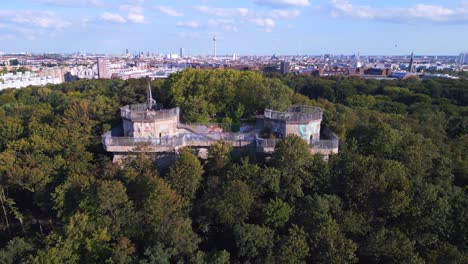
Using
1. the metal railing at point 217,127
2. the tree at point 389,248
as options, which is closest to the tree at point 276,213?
the tree at point 389,248

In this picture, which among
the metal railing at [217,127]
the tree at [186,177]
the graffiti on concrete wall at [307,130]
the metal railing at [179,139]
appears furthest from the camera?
the metal railing at [217,127]

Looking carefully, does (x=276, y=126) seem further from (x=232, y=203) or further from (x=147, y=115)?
(x=147, y=115)

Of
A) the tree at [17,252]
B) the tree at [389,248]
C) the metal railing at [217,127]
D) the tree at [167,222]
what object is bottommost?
the tree at [17,252]

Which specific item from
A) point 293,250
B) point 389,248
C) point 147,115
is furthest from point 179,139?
point 389,248

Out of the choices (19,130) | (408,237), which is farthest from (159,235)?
(19,130)

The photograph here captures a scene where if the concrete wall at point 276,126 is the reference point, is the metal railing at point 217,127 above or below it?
below

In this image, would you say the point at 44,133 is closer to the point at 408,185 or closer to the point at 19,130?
the point at 19,130

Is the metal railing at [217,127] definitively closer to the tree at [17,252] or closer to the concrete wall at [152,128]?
the concrete wall at [152,128]
